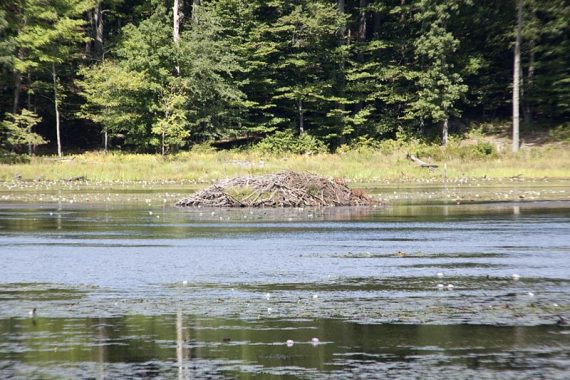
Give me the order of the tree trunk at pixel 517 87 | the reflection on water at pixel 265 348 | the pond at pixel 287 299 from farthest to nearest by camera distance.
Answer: the tree trunk at pixel 517 87 < the pond at pixel 287 299 < the reflection on water at pixel 265 348

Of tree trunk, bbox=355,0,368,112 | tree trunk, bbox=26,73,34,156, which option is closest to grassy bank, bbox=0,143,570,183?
tree trunk, bbox=26,73,34,156

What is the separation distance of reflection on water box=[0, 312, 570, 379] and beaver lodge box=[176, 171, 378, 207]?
2239 cm

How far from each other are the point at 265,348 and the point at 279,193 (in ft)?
80.3

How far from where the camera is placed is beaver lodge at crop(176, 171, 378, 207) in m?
35.1

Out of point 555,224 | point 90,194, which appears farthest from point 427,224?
point 90,194

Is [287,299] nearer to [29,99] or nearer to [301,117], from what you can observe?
Result: [301,117]

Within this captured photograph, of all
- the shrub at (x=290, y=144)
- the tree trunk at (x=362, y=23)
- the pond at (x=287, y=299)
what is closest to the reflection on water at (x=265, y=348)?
the pond at (x=287, y=299)

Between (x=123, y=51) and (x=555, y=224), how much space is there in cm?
5018

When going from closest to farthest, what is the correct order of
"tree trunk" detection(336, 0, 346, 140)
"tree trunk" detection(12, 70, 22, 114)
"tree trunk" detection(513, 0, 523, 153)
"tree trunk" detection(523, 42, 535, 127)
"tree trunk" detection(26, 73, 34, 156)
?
"tree trunk" detection(513, 0, 523, 153)
"tree trunk" detection(26, 73, 34, 156)
"tree trunk" detection(12, 70, 22, 114)
"tree trunk" detection(523, 42, 535, 127)
"tree trunk" detection(336, 0, 346, 140)

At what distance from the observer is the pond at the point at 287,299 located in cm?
1027

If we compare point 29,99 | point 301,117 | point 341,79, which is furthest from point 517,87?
point 29,99

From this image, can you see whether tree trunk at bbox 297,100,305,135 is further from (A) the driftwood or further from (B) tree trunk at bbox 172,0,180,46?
(A) the driftwood

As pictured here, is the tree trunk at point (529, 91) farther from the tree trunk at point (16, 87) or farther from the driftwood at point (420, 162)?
the tree trunk at point (16, 87)

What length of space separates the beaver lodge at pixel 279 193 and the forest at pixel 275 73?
99.1 ft
